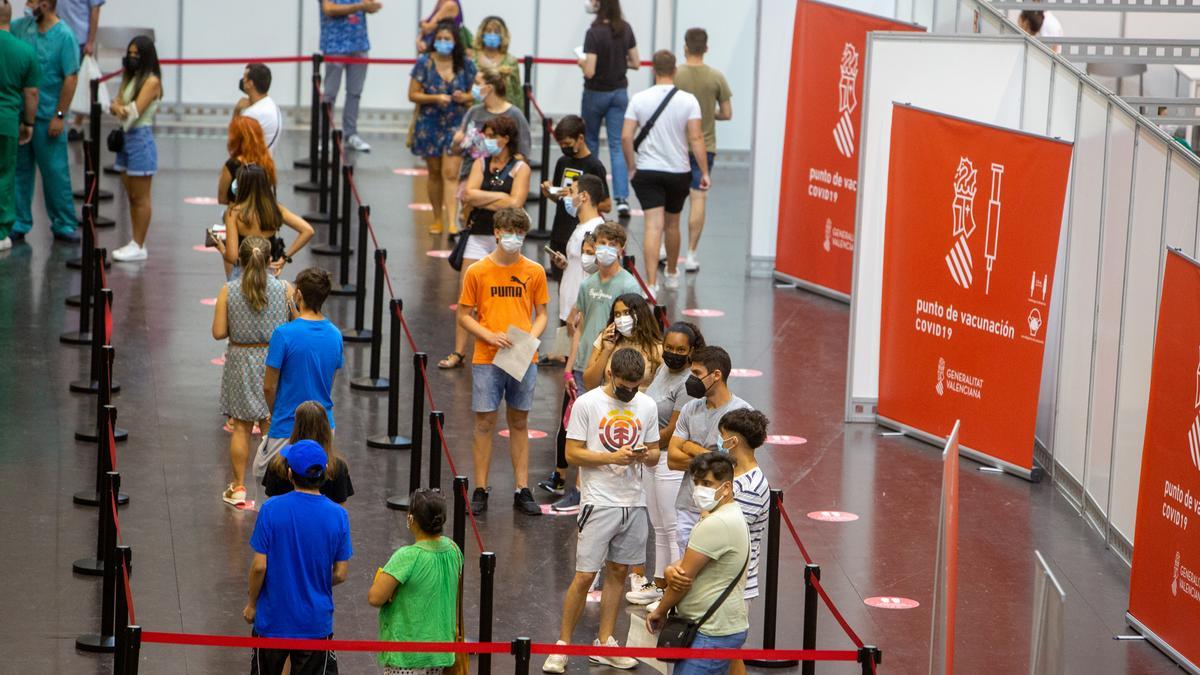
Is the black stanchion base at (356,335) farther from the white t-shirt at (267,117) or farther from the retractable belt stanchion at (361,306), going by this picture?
the white t-shirt at (267,117)

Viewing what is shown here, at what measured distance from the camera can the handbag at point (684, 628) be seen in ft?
26.2

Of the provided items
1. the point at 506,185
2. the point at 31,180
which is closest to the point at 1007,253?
the point at 506,185

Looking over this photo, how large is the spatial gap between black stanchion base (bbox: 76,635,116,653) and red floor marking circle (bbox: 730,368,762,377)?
6.42 m

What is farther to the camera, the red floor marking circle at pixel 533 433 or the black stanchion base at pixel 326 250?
the black stanchion base at pixel 326 250

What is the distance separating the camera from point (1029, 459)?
12.7 m

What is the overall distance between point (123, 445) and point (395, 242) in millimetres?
5722

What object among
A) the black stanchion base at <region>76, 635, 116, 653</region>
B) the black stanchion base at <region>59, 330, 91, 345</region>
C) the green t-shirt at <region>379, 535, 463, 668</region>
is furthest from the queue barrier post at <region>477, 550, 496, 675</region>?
the black stanchion base at <region>59, 330, 91, 345</region>

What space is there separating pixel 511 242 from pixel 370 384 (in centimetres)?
303

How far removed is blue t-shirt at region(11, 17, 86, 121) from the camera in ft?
52.9

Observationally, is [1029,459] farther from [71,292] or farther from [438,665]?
[71,292]

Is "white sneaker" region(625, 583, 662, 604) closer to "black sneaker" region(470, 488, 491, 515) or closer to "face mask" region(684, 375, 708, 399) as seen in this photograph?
"face mask" region(684, 375, 708, 399)

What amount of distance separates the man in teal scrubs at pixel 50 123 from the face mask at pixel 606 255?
6814 mm

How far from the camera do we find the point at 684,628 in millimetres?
8008

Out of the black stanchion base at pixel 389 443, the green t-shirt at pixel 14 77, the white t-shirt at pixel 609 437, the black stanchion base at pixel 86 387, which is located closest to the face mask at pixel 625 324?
the white t-shirt at pixel 609 437
